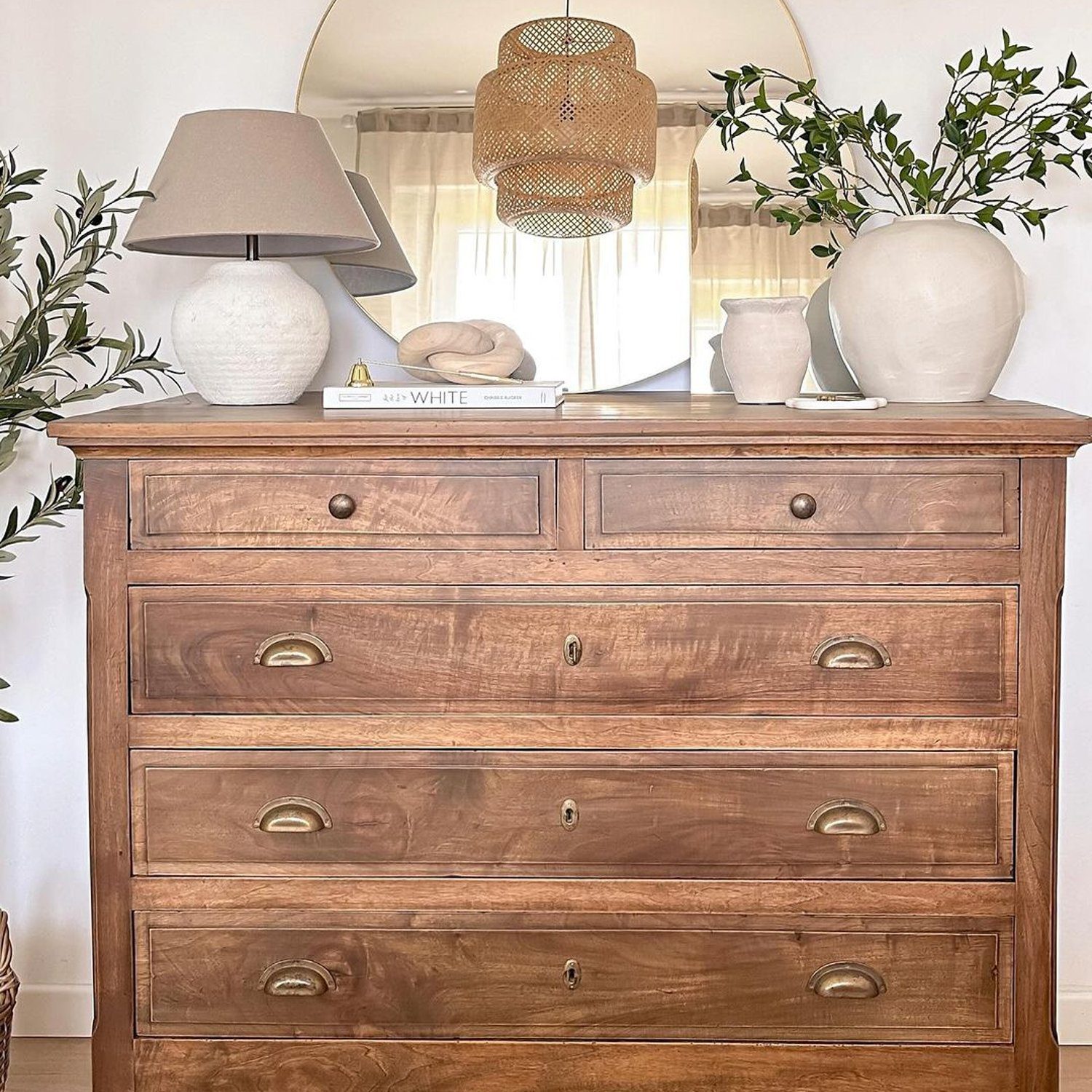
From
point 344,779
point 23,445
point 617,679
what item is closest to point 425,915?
point 344,779

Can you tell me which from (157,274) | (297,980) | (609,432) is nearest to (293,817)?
(297,980)

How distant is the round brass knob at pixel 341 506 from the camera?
5.76 ft

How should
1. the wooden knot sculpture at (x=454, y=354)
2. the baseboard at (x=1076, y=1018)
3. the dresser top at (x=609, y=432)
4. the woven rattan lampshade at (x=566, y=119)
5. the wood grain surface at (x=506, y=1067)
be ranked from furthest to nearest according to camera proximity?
the baseboard at (x=1076, y=1018), the woven rattan lampshade at (x=566, y=119), the wooden knot sculpture at (x=454, y=354), the wood grain surface at (x=506, y=1067), the dresser top at (x=609, y=432)

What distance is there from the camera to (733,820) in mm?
1785

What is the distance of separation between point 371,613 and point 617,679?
351 millimetres

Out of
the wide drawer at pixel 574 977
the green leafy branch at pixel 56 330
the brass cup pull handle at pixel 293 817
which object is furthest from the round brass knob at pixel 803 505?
the green leafy branch at pixel 56 330

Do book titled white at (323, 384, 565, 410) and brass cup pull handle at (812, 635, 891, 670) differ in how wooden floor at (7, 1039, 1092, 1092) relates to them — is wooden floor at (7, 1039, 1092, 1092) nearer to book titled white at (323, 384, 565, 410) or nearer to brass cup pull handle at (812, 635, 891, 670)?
brass cup pull handle at (812, 635, 891, 670)

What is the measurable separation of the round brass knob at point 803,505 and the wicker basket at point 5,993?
53.1 inches

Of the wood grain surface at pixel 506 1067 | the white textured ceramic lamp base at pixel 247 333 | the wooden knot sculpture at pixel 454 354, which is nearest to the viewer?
the wood grain surface at pixel 506 1067

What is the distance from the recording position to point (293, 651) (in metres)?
1.78

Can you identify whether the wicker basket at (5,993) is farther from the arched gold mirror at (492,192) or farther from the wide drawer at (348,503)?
the arched gold mirror at (492,192)

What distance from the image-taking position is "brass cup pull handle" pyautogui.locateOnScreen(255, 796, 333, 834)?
179cm

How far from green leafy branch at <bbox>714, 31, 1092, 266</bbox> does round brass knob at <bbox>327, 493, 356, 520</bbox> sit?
934 millimetres

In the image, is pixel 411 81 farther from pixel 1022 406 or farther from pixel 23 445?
pixel 1022 406
